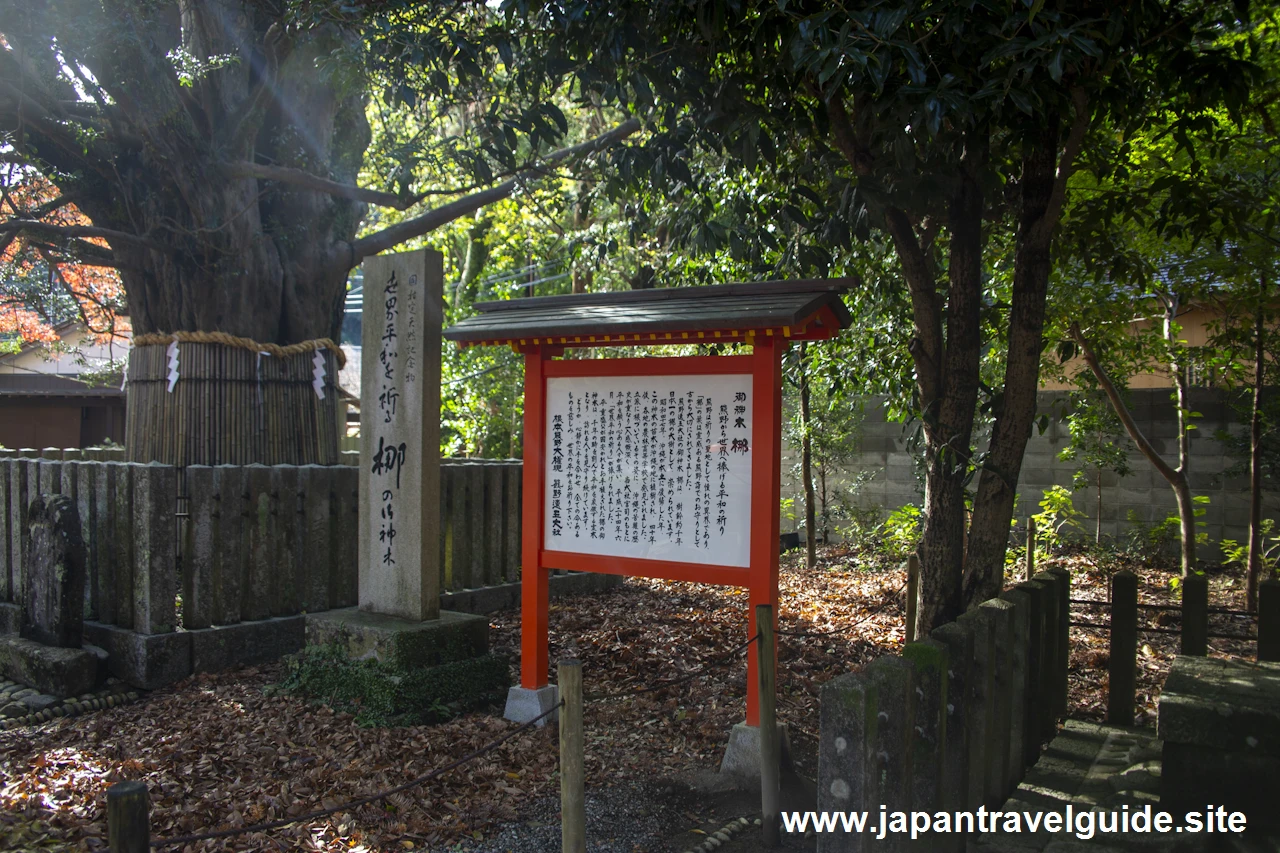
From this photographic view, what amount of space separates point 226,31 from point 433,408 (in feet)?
14.9

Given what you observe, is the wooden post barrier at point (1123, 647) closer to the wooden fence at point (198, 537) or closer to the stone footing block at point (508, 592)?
the stone footing block at point (508, 592)

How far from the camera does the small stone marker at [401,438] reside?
20.3ft

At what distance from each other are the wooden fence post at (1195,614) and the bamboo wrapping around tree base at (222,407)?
284 inches

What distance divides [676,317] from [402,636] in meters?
2.74

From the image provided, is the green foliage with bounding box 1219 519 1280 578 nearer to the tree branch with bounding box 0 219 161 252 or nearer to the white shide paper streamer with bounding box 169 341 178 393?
the white shide paper streamer with bounding box 169 341 178 393

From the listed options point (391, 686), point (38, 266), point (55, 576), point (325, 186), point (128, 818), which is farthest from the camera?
point (38, 266)

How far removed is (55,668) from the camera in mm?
6086

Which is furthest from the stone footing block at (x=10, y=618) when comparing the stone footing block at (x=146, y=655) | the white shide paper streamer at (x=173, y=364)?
the white shide paper streamer at (x=173, y=364)

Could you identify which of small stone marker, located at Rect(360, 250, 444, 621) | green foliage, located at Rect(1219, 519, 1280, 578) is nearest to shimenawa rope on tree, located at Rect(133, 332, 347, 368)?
small stone marker, located at Rect(360, 250, 444, 621)

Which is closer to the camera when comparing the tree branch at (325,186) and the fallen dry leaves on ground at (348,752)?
the fallen dry leaves on ground at (348,752)

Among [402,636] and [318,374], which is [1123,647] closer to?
[402,636]

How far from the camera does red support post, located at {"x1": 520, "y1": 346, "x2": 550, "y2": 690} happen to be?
5.88 meters

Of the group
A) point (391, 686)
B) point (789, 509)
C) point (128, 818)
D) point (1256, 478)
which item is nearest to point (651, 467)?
point (391, 686)

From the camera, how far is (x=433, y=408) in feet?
20.5
